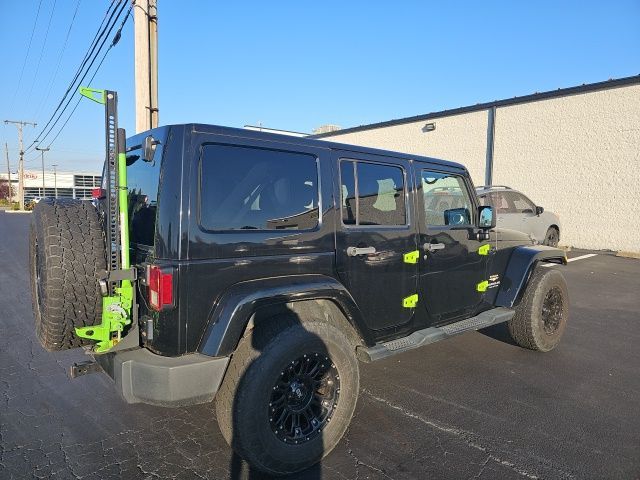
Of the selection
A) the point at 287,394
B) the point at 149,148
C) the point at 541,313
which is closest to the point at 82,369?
the point at 287,394

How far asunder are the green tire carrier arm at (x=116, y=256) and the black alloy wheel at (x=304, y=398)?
1.02 m

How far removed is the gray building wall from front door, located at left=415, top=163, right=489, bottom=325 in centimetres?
1126

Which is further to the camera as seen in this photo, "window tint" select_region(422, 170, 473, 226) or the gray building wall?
the gray building wall

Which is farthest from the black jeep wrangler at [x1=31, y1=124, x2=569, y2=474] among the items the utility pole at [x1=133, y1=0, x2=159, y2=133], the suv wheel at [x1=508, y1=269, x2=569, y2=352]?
the utility pole at [x1=133, y1=0, x2=159, y2=133]

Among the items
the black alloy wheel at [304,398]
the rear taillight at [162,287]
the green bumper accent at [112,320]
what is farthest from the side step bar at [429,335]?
the green bumper accent at [112,320]

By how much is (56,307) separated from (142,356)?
0.59m

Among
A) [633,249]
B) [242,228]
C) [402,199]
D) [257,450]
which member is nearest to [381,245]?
[402,199]

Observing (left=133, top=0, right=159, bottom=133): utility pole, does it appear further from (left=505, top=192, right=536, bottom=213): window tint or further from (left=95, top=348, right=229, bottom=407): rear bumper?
(left=505, top=192, right=536, bottom=213): window tint

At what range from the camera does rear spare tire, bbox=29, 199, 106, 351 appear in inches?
101

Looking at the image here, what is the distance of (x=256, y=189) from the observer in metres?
2.76

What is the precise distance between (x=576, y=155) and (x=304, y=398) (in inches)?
552

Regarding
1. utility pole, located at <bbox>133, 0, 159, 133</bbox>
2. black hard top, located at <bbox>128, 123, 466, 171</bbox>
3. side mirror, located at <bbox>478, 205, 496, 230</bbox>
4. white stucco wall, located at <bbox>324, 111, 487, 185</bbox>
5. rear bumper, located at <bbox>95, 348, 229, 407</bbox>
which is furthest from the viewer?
white stucco wall, located at <bbox>324, 111, 487, 185</bbox>

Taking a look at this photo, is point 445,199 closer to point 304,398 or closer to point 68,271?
point 304,398

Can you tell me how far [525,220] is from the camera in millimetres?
10602
